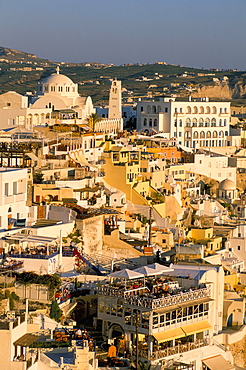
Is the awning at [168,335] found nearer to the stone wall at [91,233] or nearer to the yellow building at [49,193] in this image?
the stone wall at [91,233]

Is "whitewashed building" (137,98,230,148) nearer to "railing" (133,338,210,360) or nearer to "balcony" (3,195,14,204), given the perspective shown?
"balcony" (3,195,14,204)

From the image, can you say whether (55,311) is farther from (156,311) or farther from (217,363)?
(217,363)

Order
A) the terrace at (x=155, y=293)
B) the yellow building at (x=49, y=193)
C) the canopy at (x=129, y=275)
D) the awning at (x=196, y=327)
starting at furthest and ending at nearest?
the yellow building at (x=49, y=193) < the canopy at (x=129, y=275) < the awning at (x=196, y=327) < the terrace at (x=155, y=293)

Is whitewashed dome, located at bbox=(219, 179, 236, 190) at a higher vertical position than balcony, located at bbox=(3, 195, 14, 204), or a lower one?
lower

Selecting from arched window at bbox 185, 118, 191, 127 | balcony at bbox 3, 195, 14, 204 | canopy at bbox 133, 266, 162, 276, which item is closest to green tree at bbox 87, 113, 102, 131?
arched window at bbox 185, 118, 191, 127

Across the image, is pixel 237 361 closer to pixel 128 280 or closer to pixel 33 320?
pixel 128 280

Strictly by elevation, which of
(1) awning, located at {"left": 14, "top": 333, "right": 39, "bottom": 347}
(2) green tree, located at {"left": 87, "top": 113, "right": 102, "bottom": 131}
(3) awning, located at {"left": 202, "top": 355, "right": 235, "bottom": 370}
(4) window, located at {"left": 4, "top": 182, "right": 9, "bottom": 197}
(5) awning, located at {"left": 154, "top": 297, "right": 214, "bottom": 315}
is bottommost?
(3) awning, located at {"left": 202, "top": 355, "right": 235, "bottom": 370}

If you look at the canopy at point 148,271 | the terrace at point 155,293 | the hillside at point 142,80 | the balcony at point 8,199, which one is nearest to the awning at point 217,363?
the terrace at point 155,293
